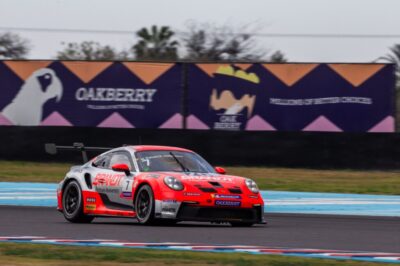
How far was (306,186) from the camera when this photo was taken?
→ 72.4ft

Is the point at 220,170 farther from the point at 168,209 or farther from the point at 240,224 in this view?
the point at 168,209

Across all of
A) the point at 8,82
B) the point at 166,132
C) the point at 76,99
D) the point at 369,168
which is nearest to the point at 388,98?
the point at 369,168

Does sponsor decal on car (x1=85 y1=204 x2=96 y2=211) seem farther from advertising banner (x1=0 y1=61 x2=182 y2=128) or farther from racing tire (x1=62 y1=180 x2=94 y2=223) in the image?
advertising banner (x1=0 y1=61 x2=182 y2=128)

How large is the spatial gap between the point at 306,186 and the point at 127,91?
27.1 ft

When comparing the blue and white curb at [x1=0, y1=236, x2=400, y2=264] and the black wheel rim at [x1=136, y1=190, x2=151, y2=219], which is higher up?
the black wheel rim at [x1=136, y1=190, x2=151, y2=219]

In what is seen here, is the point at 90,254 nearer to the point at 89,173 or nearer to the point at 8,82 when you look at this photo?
the point at 89,173

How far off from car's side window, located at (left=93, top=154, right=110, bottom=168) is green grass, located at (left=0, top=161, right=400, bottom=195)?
7.64 meters

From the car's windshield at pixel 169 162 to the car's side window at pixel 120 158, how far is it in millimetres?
169

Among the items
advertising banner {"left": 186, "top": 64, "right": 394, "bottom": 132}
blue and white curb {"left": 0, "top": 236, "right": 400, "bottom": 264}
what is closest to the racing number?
blue and white curb {"left": 0, "top": 236, "right": 400, "bottom": 264}

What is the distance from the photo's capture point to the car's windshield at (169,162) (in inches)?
535


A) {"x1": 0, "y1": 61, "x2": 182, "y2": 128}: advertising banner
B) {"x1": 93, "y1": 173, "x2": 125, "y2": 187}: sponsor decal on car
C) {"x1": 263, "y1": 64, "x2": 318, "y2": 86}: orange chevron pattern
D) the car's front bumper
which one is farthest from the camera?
{"x1": 0, "y1": 61, "x2": 182, "y2": 128}: advertising banner

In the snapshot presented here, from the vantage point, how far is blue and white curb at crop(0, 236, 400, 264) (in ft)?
30.7

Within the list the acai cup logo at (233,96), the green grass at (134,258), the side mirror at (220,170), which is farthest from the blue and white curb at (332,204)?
the green grass at (134,258)

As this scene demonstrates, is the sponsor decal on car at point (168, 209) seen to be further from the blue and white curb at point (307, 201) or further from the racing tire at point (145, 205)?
the blue and white curb at point (307, 201)
